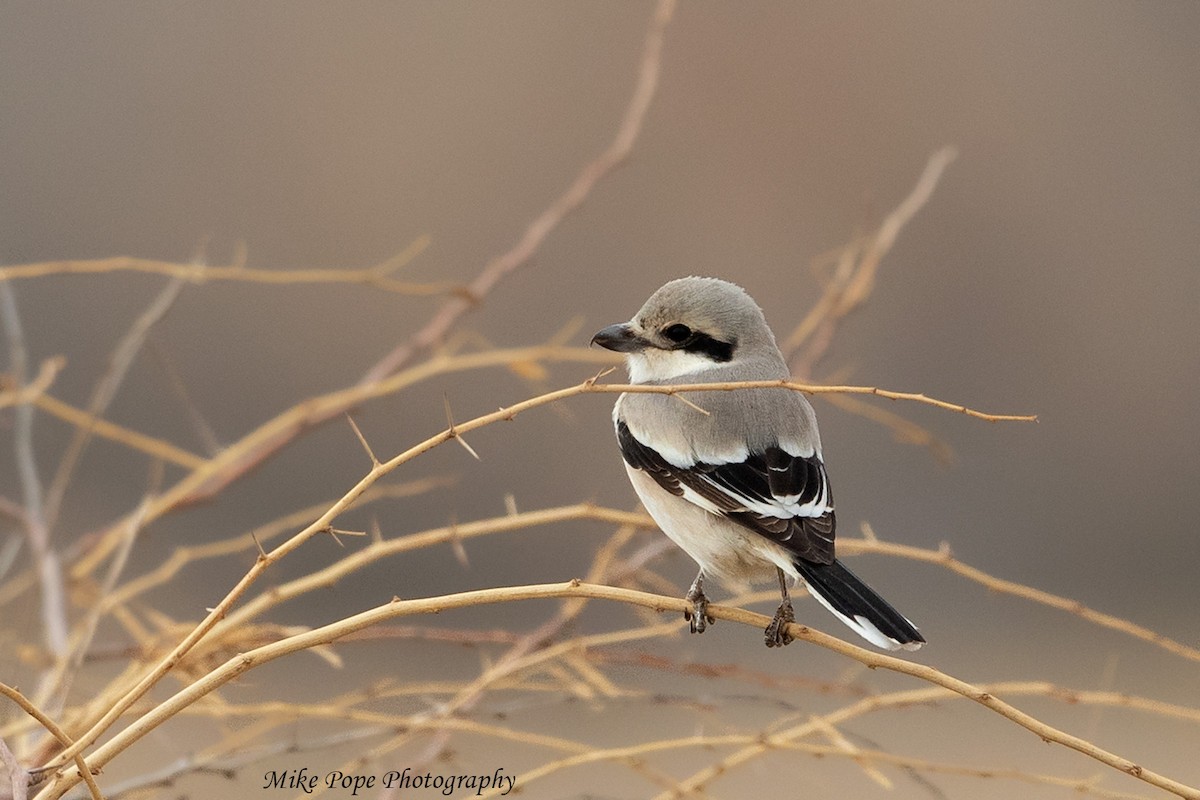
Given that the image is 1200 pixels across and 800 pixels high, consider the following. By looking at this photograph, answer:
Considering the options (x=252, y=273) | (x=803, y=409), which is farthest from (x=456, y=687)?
(x=803, y=409)

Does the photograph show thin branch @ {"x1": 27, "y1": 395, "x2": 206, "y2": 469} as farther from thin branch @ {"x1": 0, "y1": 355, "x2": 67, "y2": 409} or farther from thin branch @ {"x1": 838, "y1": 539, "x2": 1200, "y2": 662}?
thin branch @ {"x1": 838, "y1": 539, "x2": 1200, "y2": 662}

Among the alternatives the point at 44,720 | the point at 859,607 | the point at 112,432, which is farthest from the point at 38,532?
the point at 859,607

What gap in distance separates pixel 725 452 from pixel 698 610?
11.3 inches

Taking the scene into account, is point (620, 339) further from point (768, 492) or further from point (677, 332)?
point (768, 492)

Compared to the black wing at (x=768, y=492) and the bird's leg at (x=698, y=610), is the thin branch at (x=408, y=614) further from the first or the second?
the black wing at (x=768, y=492)

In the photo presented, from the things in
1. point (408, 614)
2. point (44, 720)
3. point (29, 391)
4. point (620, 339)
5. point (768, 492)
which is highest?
point (620, 339)

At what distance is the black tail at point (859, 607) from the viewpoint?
1.09 m

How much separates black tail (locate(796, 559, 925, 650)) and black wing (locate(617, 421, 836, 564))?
0.06 feet

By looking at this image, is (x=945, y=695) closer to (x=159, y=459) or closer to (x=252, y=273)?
(x=252, y=273)

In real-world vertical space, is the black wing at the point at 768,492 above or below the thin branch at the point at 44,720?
above

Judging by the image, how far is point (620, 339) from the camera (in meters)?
1.49

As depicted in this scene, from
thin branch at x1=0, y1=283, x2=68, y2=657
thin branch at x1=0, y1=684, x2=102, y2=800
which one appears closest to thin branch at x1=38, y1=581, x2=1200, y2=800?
thin branch at x1=0, y1=684, x2=102, y2=800

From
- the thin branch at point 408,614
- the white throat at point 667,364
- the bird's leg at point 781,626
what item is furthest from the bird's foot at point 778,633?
the white throat at point 667,364

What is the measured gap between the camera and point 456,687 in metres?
1.15
